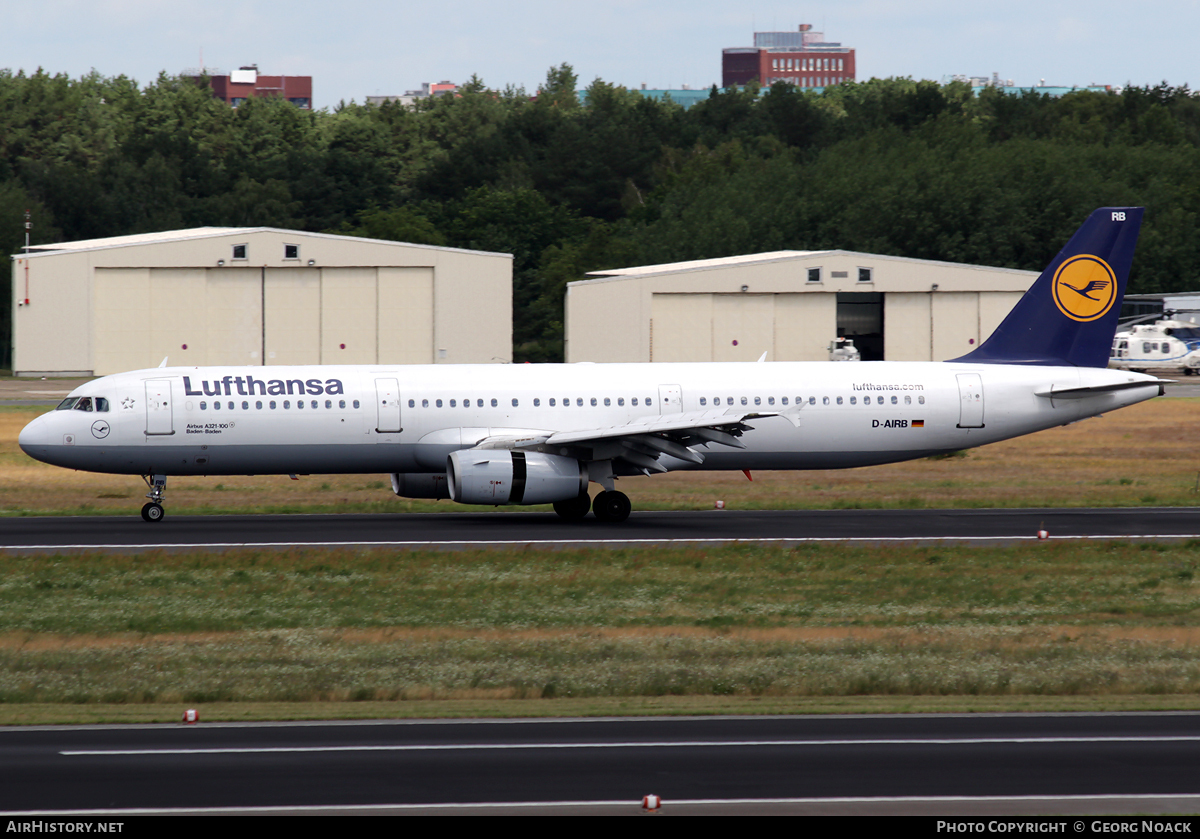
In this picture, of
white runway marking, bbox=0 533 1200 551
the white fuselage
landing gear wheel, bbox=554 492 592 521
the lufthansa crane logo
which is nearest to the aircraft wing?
the white fuselage

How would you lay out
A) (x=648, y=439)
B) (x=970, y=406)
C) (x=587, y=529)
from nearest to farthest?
1. (x=587, y=529)
2. (x=648, y=439)
3. (x=970, y=406)

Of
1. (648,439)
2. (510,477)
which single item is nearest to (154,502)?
(510,477)

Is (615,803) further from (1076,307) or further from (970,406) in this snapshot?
(1076,307)

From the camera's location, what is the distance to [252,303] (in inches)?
3206

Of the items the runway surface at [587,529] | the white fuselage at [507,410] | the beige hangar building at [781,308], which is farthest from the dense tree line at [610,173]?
the runway surface at [587,529]

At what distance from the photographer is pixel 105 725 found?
15883 mm

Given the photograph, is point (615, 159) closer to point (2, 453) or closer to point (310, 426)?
point (2, 453)

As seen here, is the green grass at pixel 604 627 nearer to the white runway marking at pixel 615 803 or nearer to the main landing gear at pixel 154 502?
the white runway marking at pixel 615 803

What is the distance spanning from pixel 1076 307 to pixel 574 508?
48.2 feet

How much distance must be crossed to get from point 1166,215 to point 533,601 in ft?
337

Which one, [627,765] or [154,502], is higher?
[154,502]

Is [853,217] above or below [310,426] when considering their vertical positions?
above

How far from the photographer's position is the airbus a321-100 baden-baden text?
33.2m
